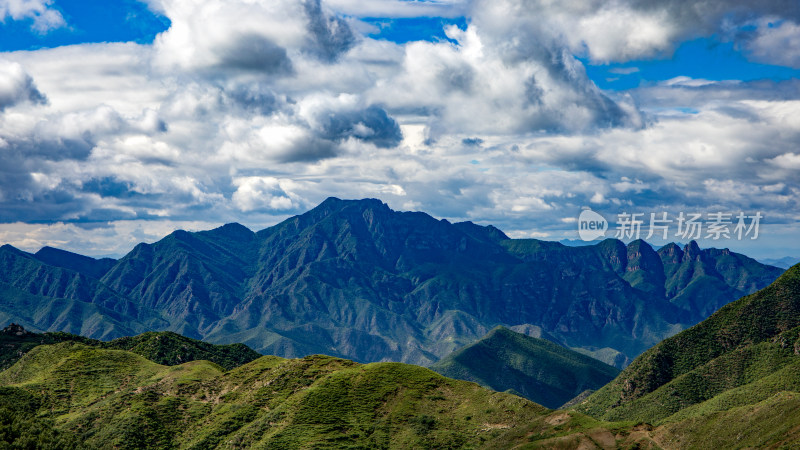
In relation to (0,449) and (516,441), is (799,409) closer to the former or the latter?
(516,441)

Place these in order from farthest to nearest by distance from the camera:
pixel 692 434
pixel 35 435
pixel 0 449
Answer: pixel 692 434
pixel 35 435
pixel 0 449

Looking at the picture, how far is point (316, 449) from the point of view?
200 m

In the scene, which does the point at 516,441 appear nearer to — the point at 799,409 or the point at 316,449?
the point at 316,449

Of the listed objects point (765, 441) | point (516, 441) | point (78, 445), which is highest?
point (765, 441)

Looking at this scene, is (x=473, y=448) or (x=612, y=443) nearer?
(x=612, y=443)

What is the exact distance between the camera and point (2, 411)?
185 meters

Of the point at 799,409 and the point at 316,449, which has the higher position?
the point at 799,409

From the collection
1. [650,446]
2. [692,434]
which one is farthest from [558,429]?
[692,434]

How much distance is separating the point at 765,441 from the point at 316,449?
11965 cm

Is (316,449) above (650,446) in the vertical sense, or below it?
below

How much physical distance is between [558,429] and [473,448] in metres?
25.0

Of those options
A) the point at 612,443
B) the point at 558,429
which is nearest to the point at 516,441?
the point at 558,429

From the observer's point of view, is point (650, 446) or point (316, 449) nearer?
point (650, 446)

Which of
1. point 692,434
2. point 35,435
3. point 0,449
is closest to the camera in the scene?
point 0,449
